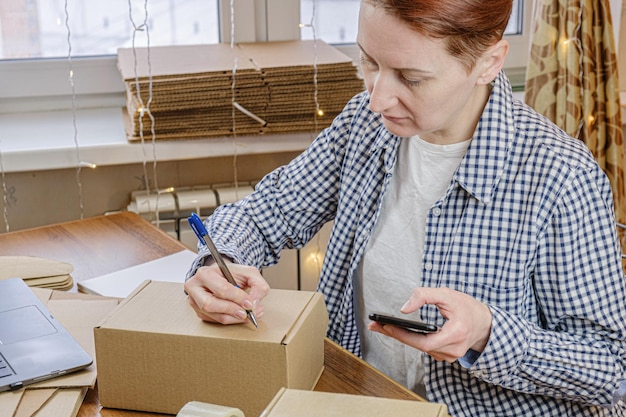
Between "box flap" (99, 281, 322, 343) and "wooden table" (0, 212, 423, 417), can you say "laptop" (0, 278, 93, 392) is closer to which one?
"box flap" (99, 281, 322, 343)

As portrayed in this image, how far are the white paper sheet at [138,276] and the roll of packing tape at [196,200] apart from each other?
0.54 meters

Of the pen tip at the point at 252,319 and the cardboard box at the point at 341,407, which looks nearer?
the cardboard box at the point at 341,407

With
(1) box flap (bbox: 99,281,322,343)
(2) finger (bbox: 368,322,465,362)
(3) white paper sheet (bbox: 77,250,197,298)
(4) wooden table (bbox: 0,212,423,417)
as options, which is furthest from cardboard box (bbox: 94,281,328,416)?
(4) wooden table (bbox: 0,212,423,417)

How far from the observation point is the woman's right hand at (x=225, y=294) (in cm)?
→ 98

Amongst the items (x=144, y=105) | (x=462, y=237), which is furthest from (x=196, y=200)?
(x=462, y=237)

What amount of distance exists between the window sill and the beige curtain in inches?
24.3

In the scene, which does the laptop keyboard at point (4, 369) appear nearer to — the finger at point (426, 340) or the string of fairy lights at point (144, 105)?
the finger at point (426, 340)

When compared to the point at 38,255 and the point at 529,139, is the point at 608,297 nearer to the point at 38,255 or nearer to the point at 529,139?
the point at 529,139

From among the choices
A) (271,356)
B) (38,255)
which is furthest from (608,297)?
(38,255)

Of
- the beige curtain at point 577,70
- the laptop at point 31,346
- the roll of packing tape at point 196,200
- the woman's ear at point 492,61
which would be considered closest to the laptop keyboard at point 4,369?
the laptop at point 31,346

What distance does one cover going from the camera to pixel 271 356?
37.0 inches

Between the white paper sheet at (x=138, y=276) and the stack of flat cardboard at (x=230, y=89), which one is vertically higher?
the stack of flat cardboard at (x=230, y=89)

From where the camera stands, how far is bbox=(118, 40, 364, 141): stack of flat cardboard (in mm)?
1941

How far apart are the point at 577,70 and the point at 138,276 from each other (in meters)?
1.22
